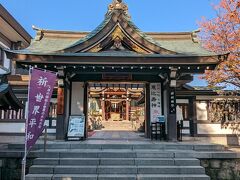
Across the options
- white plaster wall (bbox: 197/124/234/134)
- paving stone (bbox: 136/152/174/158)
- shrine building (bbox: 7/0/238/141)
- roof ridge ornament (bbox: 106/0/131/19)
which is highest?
roof ridge ornament (bbox: 106/0/131/19)

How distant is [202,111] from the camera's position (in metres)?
17.0

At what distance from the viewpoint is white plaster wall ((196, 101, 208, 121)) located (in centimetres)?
1684

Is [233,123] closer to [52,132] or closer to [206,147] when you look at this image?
[206,147]

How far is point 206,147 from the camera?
34.6 ft

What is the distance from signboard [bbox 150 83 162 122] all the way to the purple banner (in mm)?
6804

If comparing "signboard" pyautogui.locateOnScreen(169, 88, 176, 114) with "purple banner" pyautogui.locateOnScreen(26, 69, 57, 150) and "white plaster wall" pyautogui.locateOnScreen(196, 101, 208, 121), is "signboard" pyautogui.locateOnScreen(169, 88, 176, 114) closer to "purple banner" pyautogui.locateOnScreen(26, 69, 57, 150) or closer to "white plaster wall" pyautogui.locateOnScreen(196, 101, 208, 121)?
"white plaster wall" pyautogui.locateOnScreen(196, 101, 208, 121)

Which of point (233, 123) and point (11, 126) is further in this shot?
point (233, 123)

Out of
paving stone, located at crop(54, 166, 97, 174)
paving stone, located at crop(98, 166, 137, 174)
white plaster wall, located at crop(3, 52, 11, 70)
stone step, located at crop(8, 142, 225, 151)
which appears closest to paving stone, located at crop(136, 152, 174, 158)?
stone step, located at crop(8, 142, 225, 151)

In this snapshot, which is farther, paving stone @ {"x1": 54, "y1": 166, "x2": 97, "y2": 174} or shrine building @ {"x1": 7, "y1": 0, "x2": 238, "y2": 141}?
shrine building @ {"x1": 7, "y1": 0, "x2": 238, "y2": 141}

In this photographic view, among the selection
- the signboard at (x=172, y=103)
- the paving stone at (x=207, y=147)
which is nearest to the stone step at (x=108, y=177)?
the paving stone at (x=207, y=147)

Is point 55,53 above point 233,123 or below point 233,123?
above

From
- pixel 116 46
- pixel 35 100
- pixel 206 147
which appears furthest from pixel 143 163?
pixel 116 46

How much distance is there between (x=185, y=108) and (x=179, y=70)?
17.5ft

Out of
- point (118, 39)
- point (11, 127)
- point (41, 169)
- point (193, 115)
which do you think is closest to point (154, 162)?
point (41, 169)
